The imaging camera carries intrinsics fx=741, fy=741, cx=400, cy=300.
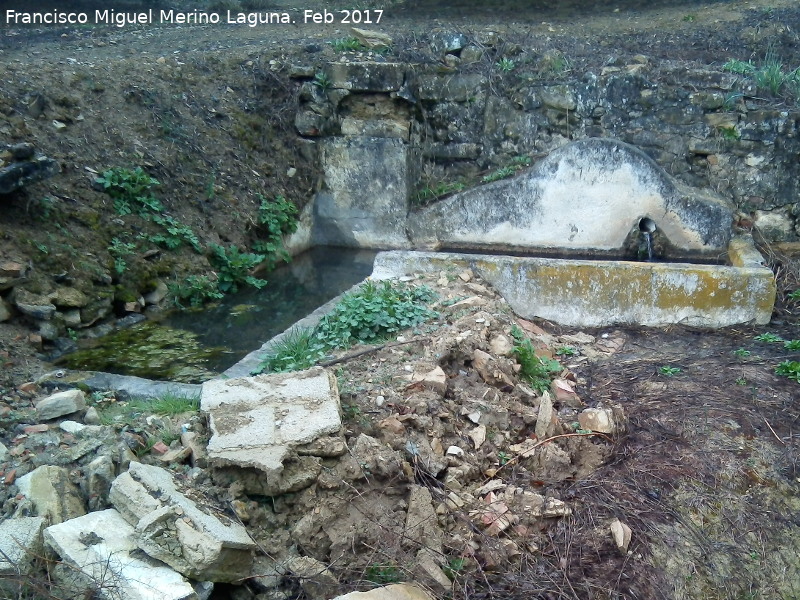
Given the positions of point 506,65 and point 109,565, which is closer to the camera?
point 109,565

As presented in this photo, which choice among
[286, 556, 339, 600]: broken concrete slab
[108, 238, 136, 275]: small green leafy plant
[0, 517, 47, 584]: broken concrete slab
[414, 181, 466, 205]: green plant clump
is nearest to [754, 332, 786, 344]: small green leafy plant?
[414, 181, 466, 205]: green plant clump

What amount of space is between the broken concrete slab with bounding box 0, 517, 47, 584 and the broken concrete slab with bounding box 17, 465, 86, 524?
0.43ft

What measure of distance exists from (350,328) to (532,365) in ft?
4.09

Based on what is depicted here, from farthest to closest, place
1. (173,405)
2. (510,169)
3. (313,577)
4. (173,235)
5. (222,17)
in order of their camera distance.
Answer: (222,17), (510,169), (173,235), (173,405), (313,577)

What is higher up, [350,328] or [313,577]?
[350,328]

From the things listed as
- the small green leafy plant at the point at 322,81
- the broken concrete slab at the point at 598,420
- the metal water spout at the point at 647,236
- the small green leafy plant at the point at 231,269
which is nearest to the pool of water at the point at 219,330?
the small green leafy plant at the point at 231,269

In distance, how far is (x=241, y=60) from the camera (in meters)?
8.88

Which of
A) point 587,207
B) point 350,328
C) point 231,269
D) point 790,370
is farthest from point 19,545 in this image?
point 587,207

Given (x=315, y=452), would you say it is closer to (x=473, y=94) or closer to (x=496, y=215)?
(x=496, y=215)

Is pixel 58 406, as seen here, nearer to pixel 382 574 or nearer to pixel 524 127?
pixel 382 574

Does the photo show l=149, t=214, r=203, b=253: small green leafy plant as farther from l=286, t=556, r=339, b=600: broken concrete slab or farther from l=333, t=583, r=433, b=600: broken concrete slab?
l=333, t=583, r=433, b=600: broken concrete slab

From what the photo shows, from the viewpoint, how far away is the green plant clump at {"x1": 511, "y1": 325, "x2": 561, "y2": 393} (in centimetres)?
491

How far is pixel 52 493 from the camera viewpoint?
120 inches

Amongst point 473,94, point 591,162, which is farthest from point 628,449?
point 473,94
